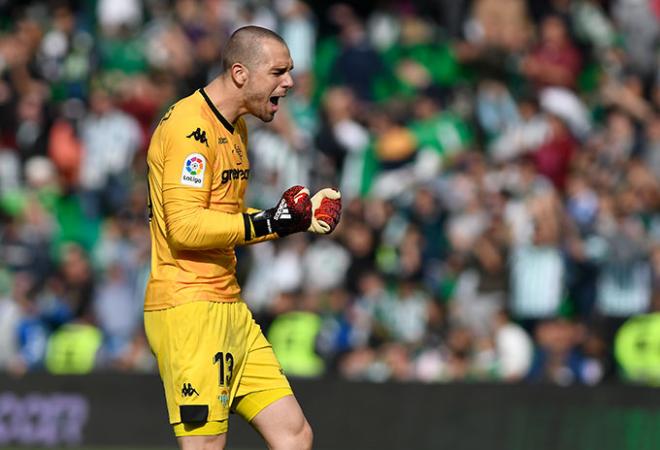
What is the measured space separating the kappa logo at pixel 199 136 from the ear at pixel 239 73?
33 centimetres

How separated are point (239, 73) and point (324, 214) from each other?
0.79 metres

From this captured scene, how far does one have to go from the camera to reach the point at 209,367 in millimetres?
7145

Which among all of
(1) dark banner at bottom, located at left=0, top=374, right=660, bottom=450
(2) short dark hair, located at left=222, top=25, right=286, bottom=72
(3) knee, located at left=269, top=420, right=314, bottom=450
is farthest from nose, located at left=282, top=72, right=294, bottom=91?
(1) dark banner at bottom, located at left=0, top=374, right=660, bottom=450

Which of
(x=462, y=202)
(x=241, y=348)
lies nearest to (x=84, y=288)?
(x=462, y=202)

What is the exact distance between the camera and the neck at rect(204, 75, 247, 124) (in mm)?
7258

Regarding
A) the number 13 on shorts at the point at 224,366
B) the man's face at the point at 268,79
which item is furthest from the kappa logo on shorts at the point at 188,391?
the man's face at the point at 268,79

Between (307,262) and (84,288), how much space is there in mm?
2477

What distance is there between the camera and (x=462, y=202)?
49.6 feet

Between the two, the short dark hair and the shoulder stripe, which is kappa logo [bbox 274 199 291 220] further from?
the short dark hair

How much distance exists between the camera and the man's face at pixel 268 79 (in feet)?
23.6

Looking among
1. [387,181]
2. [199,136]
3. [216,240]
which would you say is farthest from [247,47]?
[387,181]

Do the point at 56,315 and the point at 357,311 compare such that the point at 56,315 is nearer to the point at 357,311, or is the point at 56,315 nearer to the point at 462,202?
the point at 357,311

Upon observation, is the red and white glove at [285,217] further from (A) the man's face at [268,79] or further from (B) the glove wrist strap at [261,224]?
(A) the man's face at [268,79]

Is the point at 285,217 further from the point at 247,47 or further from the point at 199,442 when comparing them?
the point at 199,442
